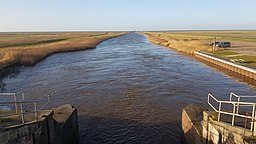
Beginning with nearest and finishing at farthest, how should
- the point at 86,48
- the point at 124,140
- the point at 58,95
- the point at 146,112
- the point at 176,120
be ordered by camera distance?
the point at 124,140 < the point at 176,120 < the point at 146,112 < the point at 58,95 < the point at 86,48

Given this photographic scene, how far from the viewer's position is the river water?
14289mm

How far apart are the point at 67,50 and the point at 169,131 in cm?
4933

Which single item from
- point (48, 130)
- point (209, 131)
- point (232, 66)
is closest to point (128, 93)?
Answer: point (48, 130)

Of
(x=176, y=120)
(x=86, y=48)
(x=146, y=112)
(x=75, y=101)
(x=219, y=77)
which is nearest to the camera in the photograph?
(x=176, y=120)

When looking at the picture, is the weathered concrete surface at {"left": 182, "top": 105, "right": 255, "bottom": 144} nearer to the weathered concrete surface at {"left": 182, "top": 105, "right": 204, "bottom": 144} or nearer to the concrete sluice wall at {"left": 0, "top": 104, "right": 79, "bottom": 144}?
the weathered concrete surface at {"left": 182, "top": 105, "right": 204, "bottom": 144}

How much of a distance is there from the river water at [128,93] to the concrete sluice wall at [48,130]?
1.32 m

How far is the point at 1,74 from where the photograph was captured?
103ft

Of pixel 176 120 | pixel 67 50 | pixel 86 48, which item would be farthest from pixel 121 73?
pixel 86 48

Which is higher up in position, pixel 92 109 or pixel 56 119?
pixel 56 119

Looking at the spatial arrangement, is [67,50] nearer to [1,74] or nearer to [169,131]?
[1,74]

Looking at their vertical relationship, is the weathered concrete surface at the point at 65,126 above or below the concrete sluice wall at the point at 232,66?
below

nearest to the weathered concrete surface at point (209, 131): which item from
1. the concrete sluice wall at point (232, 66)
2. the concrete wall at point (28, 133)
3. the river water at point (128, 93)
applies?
the river water at point (128, 93)

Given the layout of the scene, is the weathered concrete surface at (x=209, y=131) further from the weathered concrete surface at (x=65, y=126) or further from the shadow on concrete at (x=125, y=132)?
the weathered concrete surface at (x=65, y=126)

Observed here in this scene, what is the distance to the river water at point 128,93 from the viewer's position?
46.9 feet
